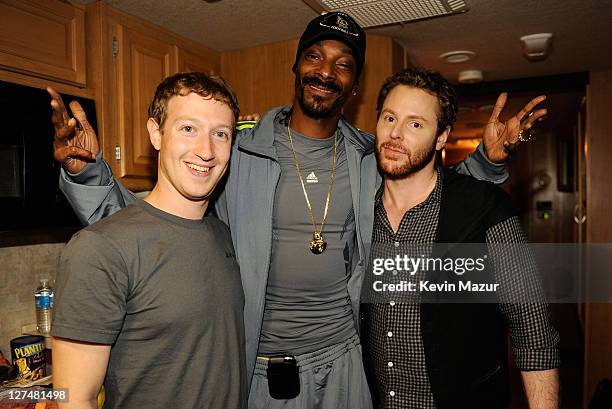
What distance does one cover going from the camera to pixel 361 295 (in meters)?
1.67

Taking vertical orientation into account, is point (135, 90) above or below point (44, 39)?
below

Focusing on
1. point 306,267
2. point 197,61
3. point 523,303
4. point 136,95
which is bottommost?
point 523,303

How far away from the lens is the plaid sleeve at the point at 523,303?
4.84 ft

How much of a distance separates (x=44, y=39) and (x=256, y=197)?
1.14 meters

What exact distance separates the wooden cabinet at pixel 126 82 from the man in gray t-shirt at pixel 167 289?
0.95m

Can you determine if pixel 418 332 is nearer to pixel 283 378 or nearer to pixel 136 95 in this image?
pixel 283 378

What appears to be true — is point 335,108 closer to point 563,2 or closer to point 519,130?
point 519,130

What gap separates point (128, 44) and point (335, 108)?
3.80 feet

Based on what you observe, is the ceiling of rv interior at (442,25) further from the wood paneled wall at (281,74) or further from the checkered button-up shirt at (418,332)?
the checkered button-up shirt at (418,332)

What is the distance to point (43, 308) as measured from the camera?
7.31ft

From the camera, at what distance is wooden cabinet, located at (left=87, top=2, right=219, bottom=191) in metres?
2.15

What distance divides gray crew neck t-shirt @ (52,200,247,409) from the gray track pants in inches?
11.8

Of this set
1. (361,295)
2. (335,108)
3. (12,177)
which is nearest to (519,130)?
(335,108)

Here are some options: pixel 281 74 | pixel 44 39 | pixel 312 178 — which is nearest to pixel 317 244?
pixel 312 178
